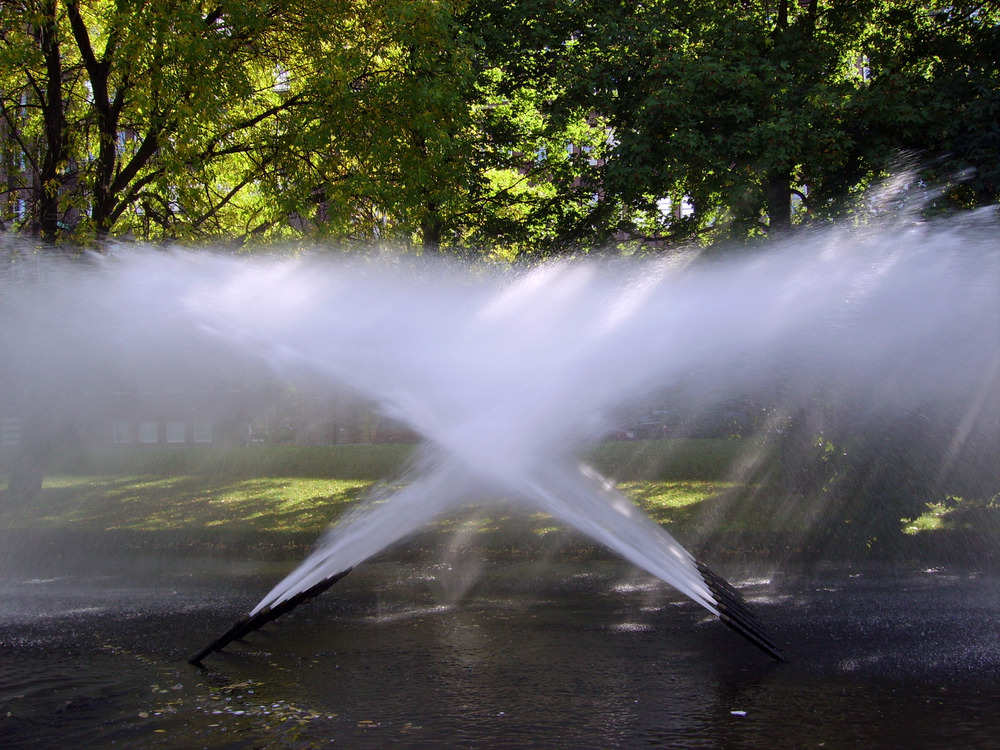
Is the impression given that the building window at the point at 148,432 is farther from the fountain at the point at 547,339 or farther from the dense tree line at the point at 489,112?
the fountain at the point at 547,339

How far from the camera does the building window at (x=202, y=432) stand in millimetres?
30719

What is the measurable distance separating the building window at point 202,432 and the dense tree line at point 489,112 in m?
18.2

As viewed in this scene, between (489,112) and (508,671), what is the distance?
939cm

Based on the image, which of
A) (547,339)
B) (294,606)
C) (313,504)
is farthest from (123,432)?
(294,606)

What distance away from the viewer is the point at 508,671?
21.0ft

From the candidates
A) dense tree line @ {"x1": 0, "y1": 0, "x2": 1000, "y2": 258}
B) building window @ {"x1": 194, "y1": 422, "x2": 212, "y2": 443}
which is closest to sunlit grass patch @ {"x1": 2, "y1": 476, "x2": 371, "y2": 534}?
dense tree line @ {"x1": 0, "y1": 0, "x2": 1000, "y2": 258}

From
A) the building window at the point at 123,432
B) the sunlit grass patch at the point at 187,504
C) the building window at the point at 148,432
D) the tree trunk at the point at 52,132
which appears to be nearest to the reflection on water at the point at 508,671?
the sunlit grass patch at the point at 187,504

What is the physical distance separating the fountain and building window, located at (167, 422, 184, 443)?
19.6m

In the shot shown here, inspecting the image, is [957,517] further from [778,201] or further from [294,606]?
[294,606]

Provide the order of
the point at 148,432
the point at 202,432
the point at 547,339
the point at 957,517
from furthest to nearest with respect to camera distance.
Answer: the point at 148,432 < the point at 202,432 < the point at 957,517 < the point at 547,339

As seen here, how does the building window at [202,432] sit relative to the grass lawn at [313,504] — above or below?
above

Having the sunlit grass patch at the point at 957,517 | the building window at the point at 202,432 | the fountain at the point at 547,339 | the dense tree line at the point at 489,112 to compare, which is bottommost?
the sunlit grass patch at the point at 957,517

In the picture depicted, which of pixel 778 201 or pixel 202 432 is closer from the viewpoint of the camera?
pixel 778 201

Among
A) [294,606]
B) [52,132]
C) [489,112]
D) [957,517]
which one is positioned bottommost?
[957,517]
